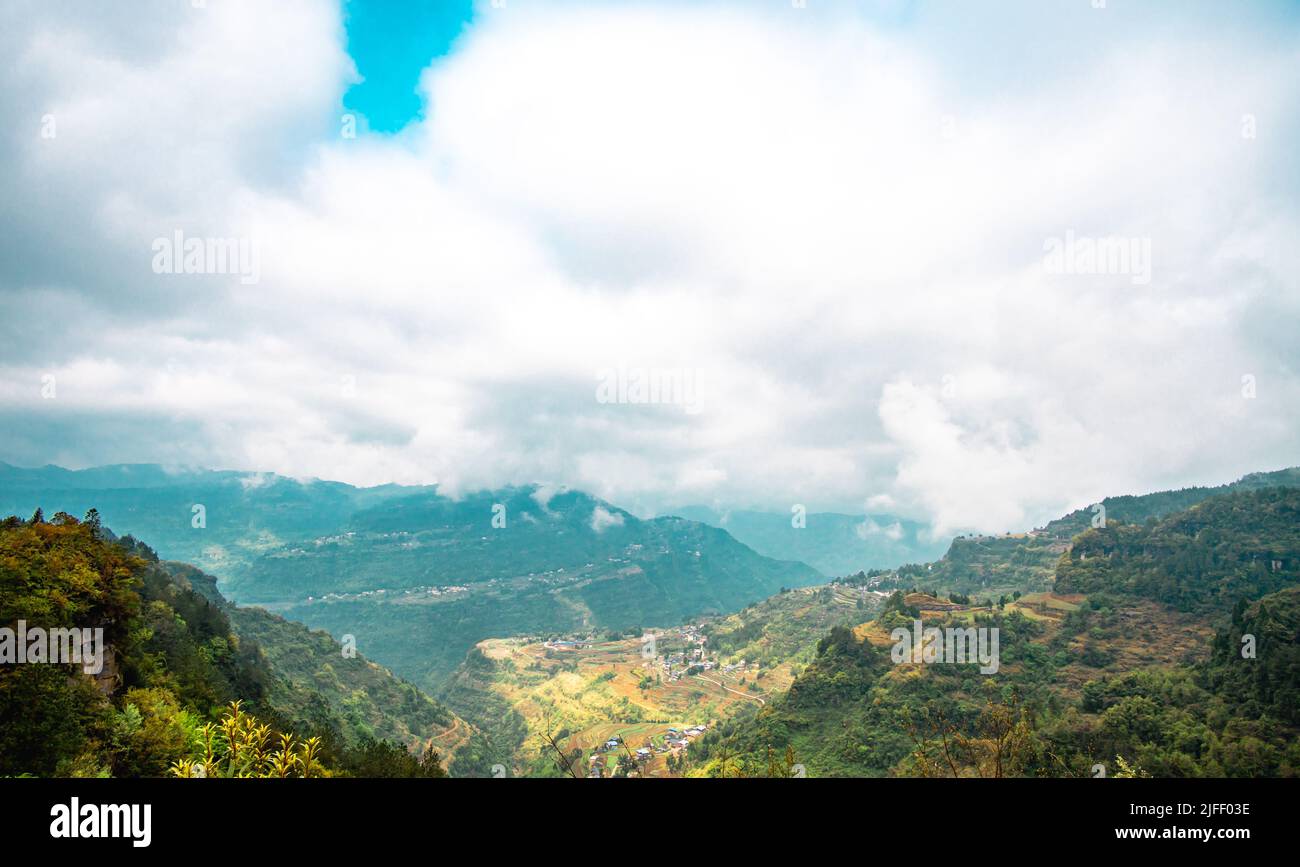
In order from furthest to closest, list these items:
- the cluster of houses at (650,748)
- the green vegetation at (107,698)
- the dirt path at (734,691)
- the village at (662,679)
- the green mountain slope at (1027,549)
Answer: the green mountain slope at (1027,549)
the dirt path at (734,691)
the cluster of houses at (650,748)
the village at (662,679)
the green vegetation at (107,698)

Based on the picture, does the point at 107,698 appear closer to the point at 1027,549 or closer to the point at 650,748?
the point at 650,748

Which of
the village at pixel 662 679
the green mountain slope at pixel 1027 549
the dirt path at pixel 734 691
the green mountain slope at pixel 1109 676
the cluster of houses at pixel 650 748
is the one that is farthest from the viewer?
the green mountain slope at pixel 1027 549

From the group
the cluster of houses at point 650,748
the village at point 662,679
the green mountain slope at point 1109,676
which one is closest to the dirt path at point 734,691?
the village at point 662,679

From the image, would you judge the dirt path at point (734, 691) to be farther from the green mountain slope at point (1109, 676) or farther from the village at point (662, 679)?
the green mountain slope at point (1109, 676)

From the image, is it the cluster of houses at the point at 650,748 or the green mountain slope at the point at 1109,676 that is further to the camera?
the cluster of houses at the point at 650,748

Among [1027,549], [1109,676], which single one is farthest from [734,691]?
[1027,549]

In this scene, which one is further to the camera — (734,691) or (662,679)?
(662,679)

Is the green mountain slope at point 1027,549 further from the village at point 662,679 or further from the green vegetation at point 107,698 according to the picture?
the green vegetation at point 107,698

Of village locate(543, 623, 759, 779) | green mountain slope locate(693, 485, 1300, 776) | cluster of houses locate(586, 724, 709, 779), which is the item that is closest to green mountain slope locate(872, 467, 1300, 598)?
green mountain slope locate(693, 485, 1300, 776)

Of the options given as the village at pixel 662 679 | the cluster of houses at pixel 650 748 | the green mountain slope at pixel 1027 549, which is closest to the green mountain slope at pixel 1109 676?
the cluster of houses at pixel 650 748

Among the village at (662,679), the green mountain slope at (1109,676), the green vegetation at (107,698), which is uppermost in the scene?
the green vegetation at (107,698)

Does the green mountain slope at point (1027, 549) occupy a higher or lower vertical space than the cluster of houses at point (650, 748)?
higher
